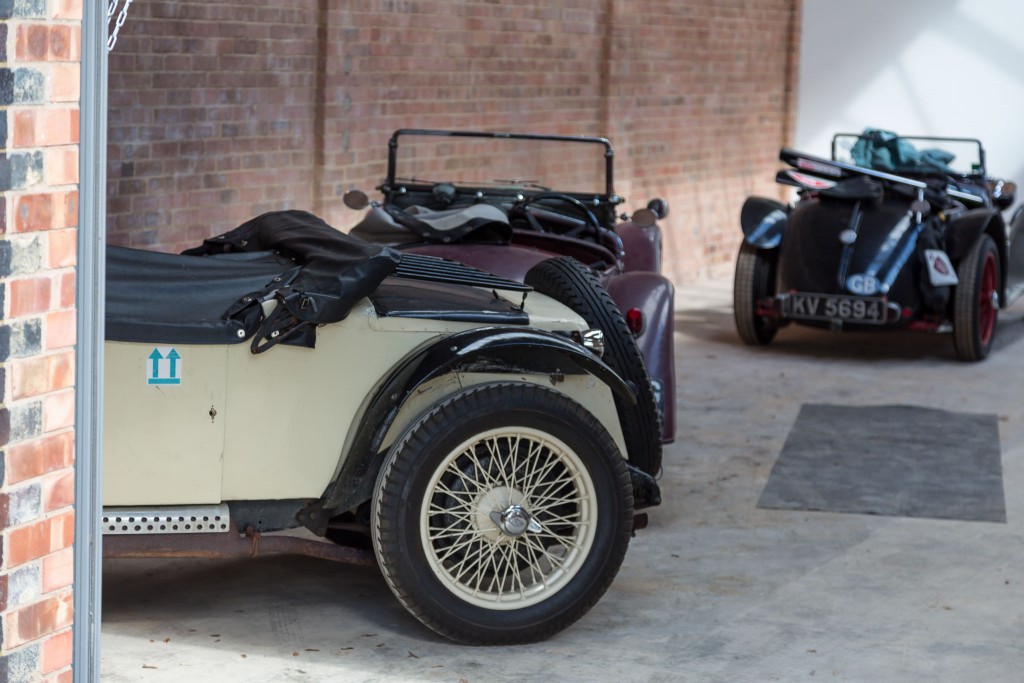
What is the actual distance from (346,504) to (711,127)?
30.8ft

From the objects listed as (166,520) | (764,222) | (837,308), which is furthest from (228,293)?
(764,222)

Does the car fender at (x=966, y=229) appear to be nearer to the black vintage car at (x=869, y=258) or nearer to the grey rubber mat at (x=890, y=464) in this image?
the black vintage car at (x=869, y=258)

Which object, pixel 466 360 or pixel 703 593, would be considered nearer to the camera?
pixel 466 360

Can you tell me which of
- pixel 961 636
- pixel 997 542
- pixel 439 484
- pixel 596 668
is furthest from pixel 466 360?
pixel 997 542

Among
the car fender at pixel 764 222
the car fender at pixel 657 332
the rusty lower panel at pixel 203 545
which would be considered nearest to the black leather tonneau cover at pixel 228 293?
the rusty lower panel at pixel 203 545

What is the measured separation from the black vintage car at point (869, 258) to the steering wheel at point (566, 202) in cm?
255

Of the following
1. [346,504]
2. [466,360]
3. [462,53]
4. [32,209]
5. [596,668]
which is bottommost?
[596,668]

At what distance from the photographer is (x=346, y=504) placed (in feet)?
Result: 14.2

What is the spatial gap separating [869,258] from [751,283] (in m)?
0.86

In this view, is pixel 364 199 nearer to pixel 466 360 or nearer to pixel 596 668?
pixel 466 360

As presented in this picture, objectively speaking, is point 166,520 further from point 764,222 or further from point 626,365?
point 764,222

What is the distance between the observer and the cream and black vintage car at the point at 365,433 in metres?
4.13

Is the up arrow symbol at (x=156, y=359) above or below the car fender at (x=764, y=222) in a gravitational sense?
below

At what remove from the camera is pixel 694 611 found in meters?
4.87
